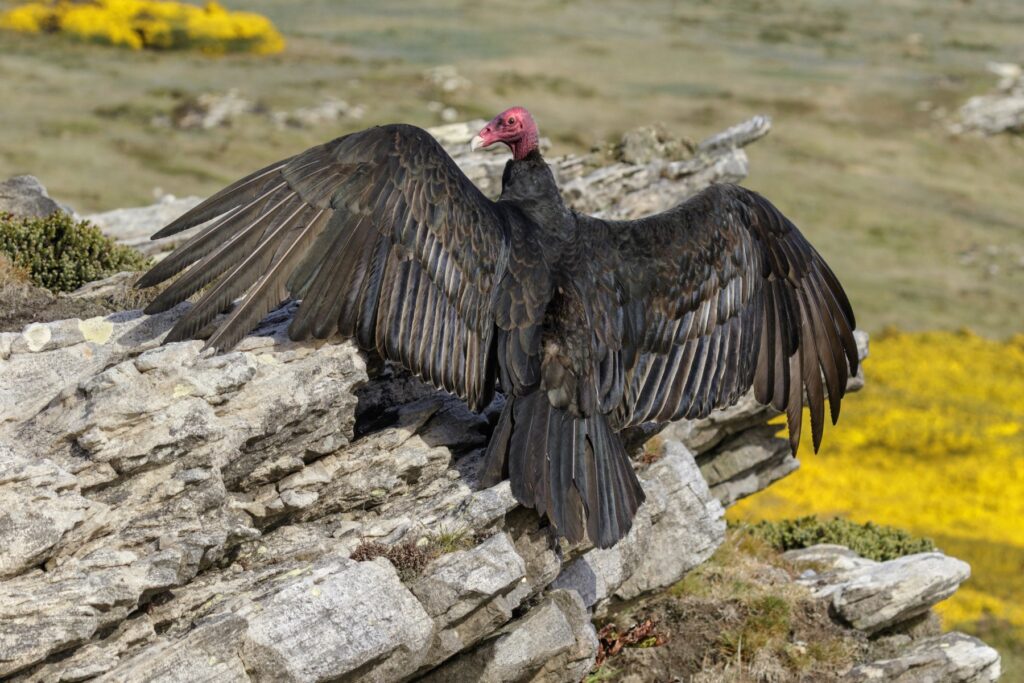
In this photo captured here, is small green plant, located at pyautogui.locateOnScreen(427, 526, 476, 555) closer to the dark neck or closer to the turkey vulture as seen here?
the turkey vulture

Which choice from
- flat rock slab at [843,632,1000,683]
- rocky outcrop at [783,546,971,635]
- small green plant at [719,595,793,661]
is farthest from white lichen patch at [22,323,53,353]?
rocky outcrop at [783,546,971,635]

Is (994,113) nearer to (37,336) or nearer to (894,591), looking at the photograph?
(894,591)

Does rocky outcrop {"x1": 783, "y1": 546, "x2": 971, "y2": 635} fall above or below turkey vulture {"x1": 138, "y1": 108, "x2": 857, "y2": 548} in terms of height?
below

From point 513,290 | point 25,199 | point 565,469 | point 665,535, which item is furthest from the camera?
point 25,199

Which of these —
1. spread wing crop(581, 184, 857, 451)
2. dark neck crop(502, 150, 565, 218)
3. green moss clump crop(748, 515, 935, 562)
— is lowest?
green moss clump crop(748, 515, 935, 562)

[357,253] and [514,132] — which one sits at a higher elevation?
[514,132]

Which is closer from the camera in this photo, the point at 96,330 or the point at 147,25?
the point at 96,330

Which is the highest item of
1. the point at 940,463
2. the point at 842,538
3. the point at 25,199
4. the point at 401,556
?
the point at 25,199

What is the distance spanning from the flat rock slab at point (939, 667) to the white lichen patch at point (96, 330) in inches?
356

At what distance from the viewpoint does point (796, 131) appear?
7706 centimetres

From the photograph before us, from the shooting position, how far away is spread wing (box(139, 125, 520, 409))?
982cm

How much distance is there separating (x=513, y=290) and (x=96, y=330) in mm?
3891

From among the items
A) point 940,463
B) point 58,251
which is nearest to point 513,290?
point 58,251

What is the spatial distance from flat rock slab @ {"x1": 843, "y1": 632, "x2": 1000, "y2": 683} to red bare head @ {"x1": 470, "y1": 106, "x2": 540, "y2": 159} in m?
7.18
